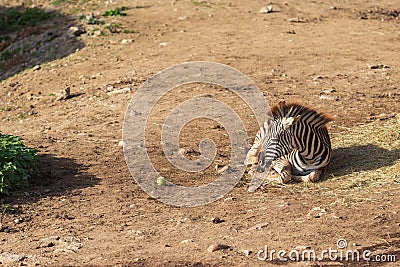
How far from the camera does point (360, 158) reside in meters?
7.61

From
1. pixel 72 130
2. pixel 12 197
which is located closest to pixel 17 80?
pixel 72 130

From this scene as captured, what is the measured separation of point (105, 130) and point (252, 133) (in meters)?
1.74

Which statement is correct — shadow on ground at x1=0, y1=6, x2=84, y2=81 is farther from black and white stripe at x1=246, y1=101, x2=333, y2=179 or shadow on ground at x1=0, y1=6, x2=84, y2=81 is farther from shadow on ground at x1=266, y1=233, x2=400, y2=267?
shadow on ground at x1=266, y1=233, x2=400, y2=267

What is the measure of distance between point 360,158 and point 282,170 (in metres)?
0.94

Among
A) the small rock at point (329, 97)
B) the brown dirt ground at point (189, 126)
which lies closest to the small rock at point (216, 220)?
the brown dirt ground at point (189, 126)

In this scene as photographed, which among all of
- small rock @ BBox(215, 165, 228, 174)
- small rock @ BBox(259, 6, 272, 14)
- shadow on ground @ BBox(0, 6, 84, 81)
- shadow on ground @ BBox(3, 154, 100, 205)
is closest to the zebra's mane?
small rock @ BBox(215, 165, 228, 174)

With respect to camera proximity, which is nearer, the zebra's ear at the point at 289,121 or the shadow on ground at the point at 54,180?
the shadow on ground at the point at 54,180

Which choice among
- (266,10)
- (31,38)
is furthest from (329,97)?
(31,38)

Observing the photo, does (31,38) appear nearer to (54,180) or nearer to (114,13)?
(114,13)

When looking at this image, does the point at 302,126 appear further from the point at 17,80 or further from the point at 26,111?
the point at 17,80

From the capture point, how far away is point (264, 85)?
10406 millimetres

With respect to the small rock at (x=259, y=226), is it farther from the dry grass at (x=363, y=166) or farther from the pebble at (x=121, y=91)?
the pebble at (x=121, y=91)

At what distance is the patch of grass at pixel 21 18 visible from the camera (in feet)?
48.0

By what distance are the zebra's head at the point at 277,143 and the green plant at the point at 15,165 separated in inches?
87.5
